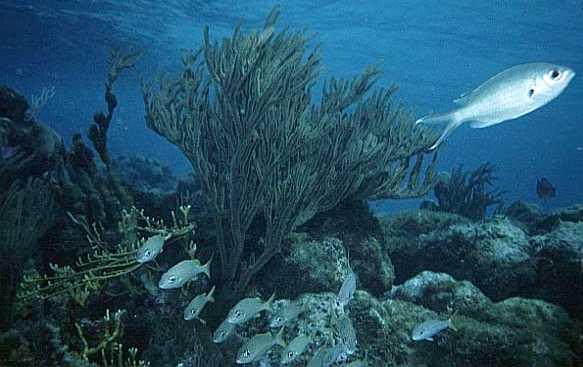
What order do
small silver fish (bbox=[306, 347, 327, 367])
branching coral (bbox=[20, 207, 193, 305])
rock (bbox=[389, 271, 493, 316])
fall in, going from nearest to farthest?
1. small silver fish (bbox=[306, 347, 327, 367])
2. branching coral (bbox=[20, 207, 193, 305])
3. rock (bbox=[389, 271, 493, 316])

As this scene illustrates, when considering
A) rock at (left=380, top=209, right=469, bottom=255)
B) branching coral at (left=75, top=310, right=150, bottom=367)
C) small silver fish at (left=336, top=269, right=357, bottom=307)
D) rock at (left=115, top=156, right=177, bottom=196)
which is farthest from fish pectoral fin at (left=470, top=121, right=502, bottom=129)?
rock at (left=115, top=156, right=177, bottom=196)

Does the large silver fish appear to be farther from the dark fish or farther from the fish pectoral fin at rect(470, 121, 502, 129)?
the dark fish

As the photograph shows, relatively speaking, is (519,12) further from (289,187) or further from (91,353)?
(91,353)

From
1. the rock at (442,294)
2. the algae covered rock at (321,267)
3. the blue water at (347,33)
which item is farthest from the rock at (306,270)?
the blue water at (347,33)

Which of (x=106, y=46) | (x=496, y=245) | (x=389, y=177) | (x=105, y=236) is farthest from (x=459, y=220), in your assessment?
(x=106, y=46)

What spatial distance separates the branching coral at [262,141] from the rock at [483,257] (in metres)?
1.85

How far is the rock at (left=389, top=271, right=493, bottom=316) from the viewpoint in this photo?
525cm

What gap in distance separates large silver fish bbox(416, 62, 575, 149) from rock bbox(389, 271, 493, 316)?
276 cm

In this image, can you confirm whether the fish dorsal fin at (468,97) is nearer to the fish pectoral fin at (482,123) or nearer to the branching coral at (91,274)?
the fish pectoral fin at (482,123)

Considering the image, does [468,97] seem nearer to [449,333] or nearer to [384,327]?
[449,333]

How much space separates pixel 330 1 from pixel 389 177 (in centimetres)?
1950

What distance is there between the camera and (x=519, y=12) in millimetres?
22891

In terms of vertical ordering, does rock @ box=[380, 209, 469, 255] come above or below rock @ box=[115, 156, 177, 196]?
above

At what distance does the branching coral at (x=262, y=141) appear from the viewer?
506cm
